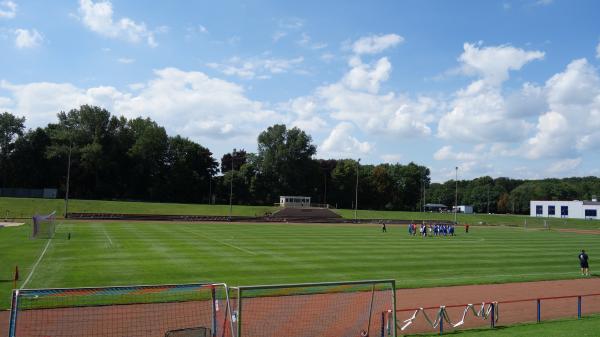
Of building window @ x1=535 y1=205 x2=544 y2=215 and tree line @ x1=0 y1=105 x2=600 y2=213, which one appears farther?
building window @ x1=535 y1=205 x2=544 y2=215

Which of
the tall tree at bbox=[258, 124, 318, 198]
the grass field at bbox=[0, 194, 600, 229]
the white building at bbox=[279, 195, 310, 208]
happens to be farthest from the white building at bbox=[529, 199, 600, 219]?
the white building at bbox=[279, 195, 310, 208]

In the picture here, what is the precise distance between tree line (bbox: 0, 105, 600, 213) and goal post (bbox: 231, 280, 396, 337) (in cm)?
6727

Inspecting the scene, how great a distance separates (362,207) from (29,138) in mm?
79457

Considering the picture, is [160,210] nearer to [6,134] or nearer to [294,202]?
[294,202]

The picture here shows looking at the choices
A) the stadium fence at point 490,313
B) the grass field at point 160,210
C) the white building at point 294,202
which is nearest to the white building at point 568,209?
the grass field at point 160,210

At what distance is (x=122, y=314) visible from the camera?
50.3 ft

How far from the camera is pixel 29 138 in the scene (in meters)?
103

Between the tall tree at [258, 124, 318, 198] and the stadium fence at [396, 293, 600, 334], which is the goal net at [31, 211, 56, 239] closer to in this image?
the stadium fence at [396, 293, 600, 334]

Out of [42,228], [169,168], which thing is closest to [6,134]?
[169,168]

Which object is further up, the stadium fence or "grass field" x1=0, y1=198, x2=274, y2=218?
"grass field" x1=0, y1=198, x2=274, y2=218

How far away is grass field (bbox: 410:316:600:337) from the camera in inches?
490

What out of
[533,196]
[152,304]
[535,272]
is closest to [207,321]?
[152,304]

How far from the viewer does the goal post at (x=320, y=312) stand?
12.8 metres

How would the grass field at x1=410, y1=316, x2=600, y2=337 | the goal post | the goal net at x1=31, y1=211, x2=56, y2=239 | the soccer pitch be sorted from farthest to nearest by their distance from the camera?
the goal net at x1=31, y1=211, x2=56, y2=239 < the soccer pitch < the goal post < the grass field at x1=410, y1=316, x2=600, y2=337
